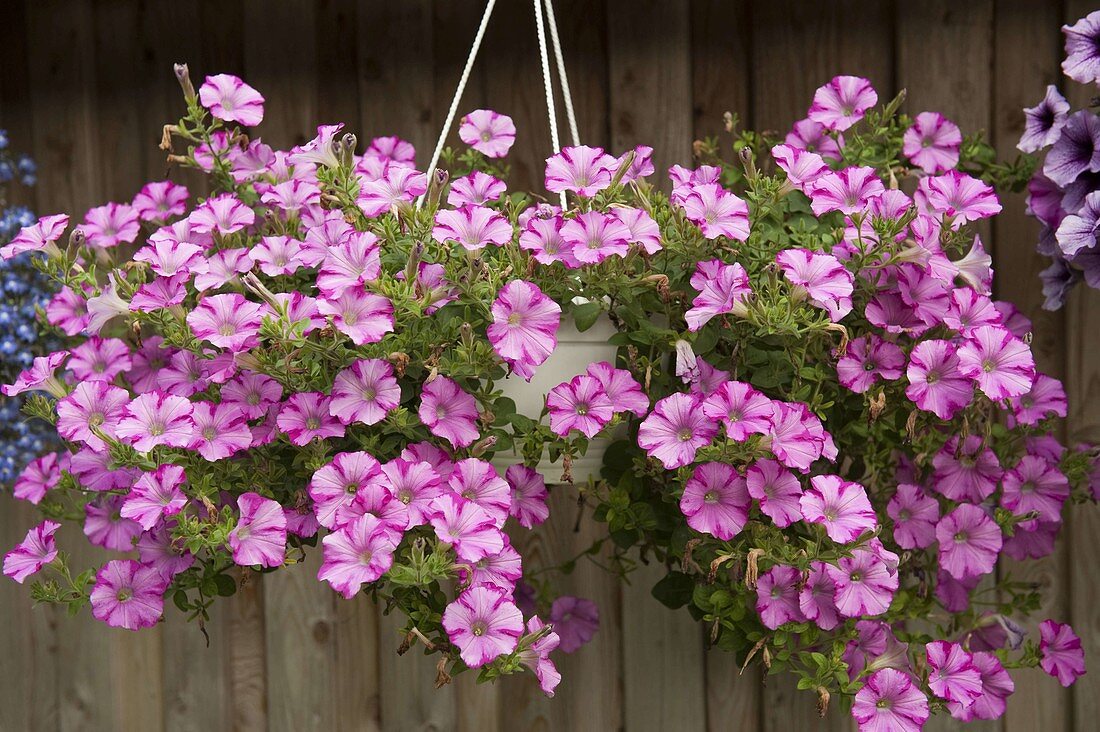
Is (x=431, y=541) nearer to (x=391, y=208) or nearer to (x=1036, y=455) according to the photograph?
(x=391, y=208)

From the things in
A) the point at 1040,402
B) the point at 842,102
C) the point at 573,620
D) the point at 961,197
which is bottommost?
the point at 573,620

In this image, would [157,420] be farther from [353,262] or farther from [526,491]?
[526,491]

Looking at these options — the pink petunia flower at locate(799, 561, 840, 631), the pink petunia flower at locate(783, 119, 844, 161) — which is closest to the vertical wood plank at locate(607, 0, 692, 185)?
the pink petunia flower at locate(783, 119, 844, 161)

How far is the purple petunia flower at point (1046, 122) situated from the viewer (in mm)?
1261

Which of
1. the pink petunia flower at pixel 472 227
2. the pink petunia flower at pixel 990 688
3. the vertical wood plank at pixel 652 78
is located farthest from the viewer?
the vertical wood plank at pixel 652 78

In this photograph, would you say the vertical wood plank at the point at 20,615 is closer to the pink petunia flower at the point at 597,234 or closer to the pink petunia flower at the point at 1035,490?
the pink petunia flower at the point at 597,234

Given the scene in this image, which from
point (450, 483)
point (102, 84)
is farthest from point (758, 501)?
point (102, 84)

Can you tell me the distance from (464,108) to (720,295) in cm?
85

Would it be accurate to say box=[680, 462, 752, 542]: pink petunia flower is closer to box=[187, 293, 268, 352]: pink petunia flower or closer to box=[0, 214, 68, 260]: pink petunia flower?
box=[187, 293, 268, 352]: pink petunia flower

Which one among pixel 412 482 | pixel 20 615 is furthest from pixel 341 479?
pixel 20 615

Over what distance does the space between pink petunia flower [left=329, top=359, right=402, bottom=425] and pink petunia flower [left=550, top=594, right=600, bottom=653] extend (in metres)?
0.60

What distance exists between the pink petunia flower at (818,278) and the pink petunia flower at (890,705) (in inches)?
15.3

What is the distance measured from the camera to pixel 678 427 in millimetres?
1055

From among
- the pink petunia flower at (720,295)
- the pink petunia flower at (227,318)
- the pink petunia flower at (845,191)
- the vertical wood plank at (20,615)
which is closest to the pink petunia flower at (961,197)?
the pink petunia flower at (845,191)
